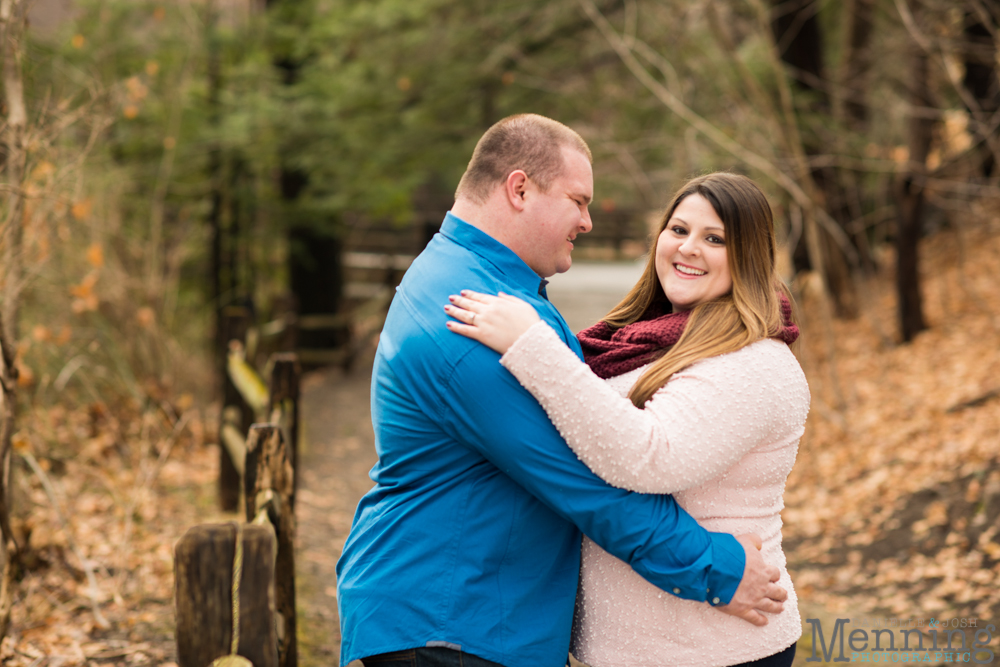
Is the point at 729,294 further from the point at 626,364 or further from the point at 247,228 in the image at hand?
the point at 247,228

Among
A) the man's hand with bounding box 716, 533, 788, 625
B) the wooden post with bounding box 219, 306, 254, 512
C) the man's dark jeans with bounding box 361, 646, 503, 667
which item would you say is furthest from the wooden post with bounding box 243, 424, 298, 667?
the wooden post with bounding box 219, 306, 254, 512

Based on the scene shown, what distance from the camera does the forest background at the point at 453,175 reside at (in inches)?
216

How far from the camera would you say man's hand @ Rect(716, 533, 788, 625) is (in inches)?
79.9

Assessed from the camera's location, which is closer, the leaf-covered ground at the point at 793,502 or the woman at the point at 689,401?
the woman at the point at 689,401

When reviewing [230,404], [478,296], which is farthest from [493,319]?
[230,404]

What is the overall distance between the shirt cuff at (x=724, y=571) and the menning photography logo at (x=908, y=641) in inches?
122

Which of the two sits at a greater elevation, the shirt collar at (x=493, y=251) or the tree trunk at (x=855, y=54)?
the tree trunk at (x=855, y=54)

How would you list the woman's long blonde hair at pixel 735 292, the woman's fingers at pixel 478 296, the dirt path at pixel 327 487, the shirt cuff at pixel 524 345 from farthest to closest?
the dirt path at pixel 327 487
the woman's long blonde hair at pixel 735 292
the woman's fingers at pixel 478 296
the shirt cuff at pixel 524 345

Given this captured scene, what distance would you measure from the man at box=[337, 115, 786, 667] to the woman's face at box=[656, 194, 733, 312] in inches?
15.6

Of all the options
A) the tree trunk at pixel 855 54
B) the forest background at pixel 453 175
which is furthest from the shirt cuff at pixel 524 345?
the tree trunk at pixel 855 54

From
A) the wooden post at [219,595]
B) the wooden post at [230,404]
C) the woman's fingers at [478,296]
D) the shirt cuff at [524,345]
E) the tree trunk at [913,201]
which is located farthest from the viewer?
the tree trunk at [913,201]

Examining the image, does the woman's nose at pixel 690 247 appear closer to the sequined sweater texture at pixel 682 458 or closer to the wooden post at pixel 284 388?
the sequined sweater texture at pixel 682 458

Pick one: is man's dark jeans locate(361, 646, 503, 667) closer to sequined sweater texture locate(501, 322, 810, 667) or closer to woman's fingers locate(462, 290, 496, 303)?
sequined sweater texture locate(501, 322, 810, 667)

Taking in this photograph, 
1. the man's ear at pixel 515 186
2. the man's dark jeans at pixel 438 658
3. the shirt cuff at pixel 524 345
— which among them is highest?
the man's ear at pixel 515 186
